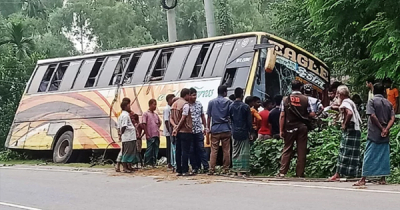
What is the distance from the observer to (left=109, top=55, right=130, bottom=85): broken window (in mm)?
18156

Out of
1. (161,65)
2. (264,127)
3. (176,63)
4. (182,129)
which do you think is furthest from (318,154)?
→ (161,65)

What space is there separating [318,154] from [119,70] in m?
8.15

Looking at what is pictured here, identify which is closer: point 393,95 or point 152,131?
point 393,95

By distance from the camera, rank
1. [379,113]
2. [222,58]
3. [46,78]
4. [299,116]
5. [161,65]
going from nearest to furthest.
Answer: [379,113] → [299,116] → [222,58] → [161,65] → [46,78]

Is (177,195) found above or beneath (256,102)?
beneath

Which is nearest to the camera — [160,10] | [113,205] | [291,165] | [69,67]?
[113,205]

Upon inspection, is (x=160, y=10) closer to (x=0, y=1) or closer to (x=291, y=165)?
(x=0, y=1)

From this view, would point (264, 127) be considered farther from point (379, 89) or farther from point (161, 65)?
point (161, 65)

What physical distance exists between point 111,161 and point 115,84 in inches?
86.5

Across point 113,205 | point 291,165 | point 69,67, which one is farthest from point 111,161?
point 113,205

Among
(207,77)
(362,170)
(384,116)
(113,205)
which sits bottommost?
(113,205)

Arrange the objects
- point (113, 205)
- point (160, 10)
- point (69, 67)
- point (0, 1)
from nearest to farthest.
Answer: point (113, 205)
point (69, 67)
point (160, 10)
point (0, 1)

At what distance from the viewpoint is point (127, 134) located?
1387 cm

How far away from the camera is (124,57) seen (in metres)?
18.3
